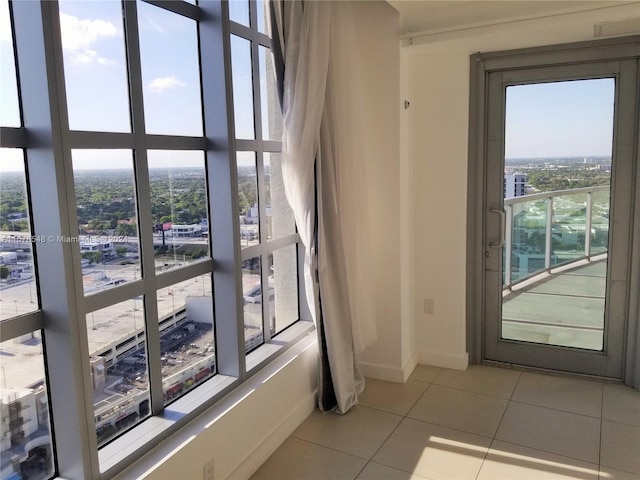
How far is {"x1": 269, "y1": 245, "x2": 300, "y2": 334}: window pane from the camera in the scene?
3064mm

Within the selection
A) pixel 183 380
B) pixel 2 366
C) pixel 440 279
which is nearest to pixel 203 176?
pixel 183 380

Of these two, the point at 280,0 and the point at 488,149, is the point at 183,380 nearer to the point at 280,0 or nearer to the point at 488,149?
the point at 280,0

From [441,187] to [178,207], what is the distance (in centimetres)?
198

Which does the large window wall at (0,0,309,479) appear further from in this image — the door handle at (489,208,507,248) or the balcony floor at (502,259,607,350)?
the balcony floor at (502,259,607,350)

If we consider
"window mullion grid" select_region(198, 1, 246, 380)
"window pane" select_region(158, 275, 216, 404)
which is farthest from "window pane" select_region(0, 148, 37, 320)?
"window mullion grid" select_region(198, 1, 246, 380)

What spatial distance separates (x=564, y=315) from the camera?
3.55 meters

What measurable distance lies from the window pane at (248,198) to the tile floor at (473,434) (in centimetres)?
114

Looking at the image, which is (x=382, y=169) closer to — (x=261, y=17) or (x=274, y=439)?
(x=261, y=17)

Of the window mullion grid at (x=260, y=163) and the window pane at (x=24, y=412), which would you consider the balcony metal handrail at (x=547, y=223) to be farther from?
the window pane at (x=24, y=412)

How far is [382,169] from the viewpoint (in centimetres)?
337

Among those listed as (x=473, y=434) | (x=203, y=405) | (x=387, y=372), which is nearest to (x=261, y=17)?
(x=203, y=405)

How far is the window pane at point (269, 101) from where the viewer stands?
2.83m

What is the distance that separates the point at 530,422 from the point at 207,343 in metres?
1.89

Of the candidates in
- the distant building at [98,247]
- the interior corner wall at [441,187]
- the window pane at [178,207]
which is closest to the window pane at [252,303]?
the window pane at [178,207]
